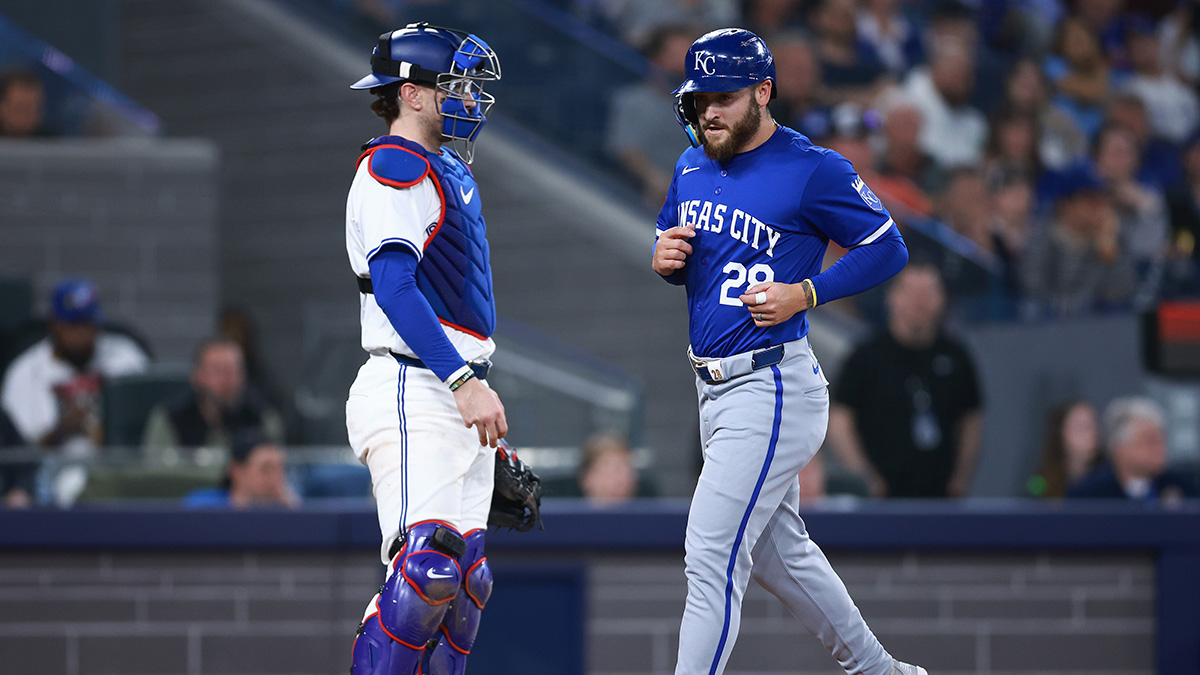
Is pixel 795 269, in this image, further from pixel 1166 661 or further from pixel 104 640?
pixel 104 640

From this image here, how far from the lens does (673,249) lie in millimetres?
3318

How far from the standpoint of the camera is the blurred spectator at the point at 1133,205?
7.40 metres

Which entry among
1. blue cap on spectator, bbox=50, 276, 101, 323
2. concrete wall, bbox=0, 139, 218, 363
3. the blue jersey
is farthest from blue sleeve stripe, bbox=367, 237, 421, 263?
concrete wall, bbox=0, 139, 218, 363

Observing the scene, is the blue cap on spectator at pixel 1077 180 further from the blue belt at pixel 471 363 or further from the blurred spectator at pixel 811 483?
the blue belt at pixel 471 363

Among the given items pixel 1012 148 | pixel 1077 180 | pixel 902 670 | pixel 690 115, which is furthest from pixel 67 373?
pixel 1077 180

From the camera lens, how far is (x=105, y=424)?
20.2ft

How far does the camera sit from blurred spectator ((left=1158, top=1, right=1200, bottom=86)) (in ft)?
32.7

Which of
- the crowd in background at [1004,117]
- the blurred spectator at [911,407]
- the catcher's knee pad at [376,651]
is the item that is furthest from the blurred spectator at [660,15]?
the catcher's knee pad at [376,651]

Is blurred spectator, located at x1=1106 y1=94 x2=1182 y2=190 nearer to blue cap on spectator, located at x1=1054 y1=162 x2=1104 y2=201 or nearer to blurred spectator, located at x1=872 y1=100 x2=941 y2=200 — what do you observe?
blue cap on spectator, located at x1=1054 y1=162 x2=1104 y2=201

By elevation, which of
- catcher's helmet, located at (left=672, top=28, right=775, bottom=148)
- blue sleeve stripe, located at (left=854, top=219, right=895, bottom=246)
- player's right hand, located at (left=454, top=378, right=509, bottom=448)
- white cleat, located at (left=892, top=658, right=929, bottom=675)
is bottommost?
white cleat, located at (left=892, top=658, right=929, bottom=675)

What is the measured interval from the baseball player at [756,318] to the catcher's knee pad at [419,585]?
587 mm

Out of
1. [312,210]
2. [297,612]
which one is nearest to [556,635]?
[297,612]

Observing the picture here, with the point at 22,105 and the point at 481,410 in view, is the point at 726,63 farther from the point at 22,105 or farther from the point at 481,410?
the point at 22,105

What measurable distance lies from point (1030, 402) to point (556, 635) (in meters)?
3.03
